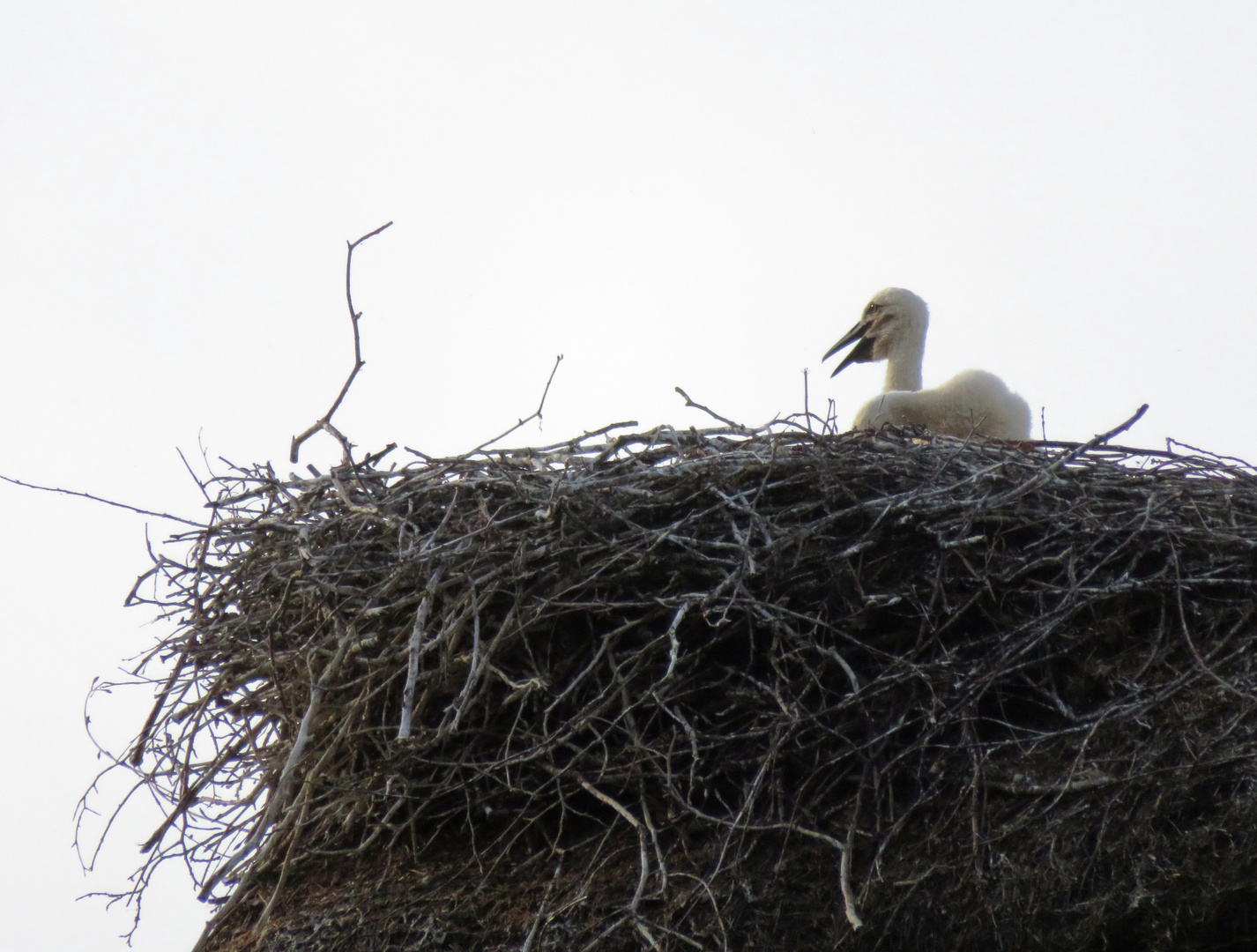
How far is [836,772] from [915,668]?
27 cm

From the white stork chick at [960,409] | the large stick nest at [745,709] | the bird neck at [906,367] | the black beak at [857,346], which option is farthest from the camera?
the black beak at [857,346]

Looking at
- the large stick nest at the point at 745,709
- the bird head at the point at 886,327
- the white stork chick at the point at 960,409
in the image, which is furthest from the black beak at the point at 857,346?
the large stick nest at the point at 745,709

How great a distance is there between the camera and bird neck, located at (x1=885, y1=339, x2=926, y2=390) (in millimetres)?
5461

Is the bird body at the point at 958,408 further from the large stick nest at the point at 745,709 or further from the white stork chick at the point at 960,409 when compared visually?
the large stick nest at the point at 745,709

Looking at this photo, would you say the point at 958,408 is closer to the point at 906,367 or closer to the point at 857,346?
the point at 906,367

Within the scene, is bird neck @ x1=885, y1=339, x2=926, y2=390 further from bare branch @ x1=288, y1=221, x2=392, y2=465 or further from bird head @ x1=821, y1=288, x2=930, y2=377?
bare branch @ x1=288, y1=221, x2=392, y2=465

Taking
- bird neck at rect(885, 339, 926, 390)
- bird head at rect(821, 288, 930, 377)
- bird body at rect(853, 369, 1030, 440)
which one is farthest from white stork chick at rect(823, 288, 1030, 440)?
bird head at rect(821, 288, 930, 377)

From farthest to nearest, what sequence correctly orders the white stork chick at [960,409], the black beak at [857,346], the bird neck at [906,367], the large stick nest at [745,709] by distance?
the black beak at [857,346], the bird neck at [906,367], the white stork chick at [960,409], the large stick nest at [745,709]

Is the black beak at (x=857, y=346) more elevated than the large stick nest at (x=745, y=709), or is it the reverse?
the black beak at (x=857, y=346)

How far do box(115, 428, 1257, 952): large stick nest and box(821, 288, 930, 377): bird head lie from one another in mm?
2299

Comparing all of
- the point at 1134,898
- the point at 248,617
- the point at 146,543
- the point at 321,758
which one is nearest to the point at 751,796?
the point at 1134,898

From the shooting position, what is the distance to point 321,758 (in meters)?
A: 2.85

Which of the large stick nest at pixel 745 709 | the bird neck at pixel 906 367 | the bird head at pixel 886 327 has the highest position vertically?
the bird head at pixel 886 327

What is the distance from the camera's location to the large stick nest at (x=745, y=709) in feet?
8.40
